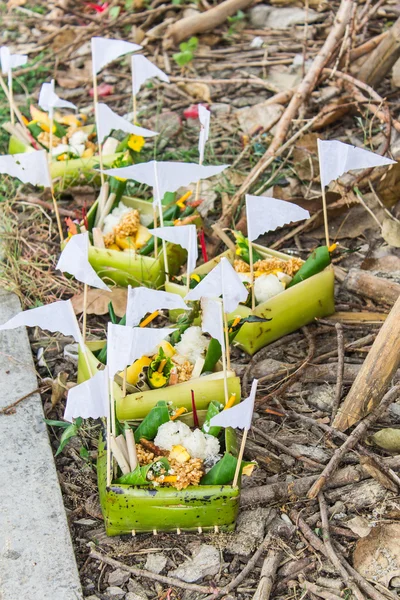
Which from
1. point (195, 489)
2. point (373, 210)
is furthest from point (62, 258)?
point (373, 210)

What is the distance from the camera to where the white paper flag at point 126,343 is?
171cm

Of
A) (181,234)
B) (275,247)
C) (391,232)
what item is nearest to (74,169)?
(275,247)

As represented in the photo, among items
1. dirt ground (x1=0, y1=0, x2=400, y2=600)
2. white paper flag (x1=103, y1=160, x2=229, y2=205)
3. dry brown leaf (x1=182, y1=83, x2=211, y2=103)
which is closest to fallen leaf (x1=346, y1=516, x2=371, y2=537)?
dirt ground (x1=0, y1=0, x2=400, y2=600)

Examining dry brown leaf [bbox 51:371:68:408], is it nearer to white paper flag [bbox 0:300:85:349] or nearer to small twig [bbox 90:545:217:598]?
white paper flag [bbox 0:300:85:349]

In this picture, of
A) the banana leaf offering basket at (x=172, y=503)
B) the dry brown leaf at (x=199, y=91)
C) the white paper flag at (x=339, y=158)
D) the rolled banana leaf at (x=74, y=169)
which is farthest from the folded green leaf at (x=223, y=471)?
the dry brown leaf at (x=199, y=91)

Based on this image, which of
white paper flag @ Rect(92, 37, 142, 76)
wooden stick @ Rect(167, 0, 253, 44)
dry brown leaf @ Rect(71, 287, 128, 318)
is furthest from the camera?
wooden stick @ Rect(167, 0, 253, 44)

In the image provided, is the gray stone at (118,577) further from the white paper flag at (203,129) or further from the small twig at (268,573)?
the white paper flag at (203,129)

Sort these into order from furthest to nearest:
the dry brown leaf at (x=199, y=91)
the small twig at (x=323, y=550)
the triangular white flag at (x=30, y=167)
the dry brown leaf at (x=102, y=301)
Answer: the dry brown leaf at (x=199, y=91) < the dry brown leaf at (x=102, y=301) < the triangular white flag at (x=30, y=167) < the small twig at (x=323, y=550)

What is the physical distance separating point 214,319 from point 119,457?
356 mm

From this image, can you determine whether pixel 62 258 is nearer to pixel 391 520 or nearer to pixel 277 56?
pixel 391 520

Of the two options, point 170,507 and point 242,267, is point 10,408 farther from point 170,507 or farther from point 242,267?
point 242,267

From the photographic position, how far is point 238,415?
167 centimetres

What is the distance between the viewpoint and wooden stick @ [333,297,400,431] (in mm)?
1945

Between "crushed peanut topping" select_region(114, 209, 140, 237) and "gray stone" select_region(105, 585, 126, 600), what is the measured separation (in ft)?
3.97
